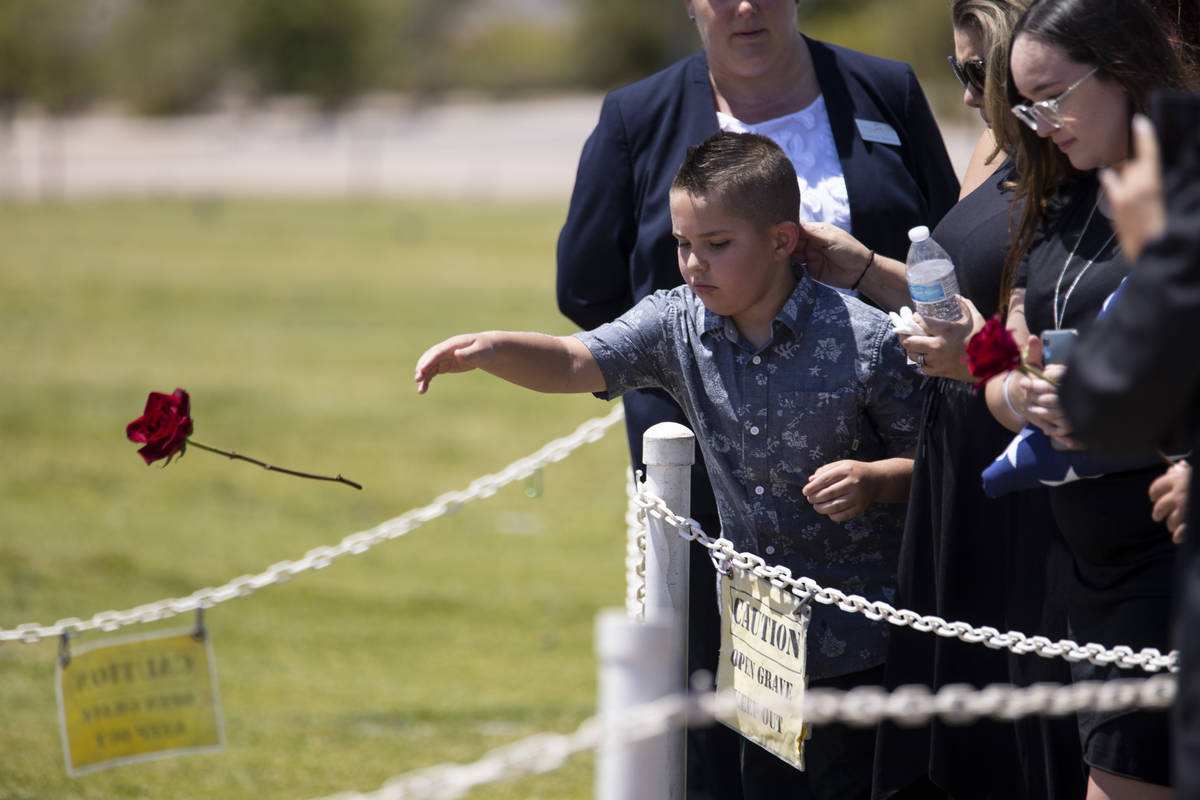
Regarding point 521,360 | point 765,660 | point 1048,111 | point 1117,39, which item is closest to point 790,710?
point 765,660

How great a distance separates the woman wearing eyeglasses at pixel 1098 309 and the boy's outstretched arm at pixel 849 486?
366mm

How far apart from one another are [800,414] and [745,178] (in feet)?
1.64

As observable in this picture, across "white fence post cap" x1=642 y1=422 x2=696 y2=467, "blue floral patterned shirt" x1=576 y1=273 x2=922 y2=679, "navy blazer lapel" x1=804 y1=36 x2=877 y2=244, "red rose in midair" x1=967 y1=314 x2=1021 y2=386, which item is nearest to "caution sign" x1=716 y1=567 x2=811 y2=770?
"blue floral patterned shirt" x1=576 y1=273 x2=922 y2=679

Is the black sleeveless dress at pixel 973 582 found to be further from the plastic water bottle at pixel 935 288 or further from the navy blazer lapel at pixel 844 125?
the navy blazer lapel at pixel 844 125

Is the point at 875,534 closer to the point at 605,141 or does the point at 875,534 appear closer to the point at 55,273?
the point at 605,141

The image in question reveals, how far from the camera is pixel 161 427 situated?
2908 millimetres

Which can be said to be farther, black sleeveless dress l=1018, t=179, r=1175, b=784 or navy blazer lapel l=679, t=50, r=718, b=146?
navy blazer lapel l=679, t=50, r=718, b=146

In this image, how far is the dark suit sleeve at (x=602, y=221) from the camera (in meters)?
3.51

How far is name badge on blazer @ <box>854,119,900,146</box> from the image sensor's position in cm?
335

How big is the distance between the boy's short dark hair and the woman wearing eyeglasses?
55cm

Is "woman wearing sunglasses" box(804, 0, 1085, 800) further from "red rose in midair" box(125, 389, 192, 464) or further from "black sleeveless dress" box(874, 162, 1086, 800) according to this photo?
"red rose in midair" box(125, 389, 192, 464)

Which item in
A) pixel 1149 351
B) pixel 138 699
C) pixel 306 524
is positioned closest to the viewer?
pixel 1149 351

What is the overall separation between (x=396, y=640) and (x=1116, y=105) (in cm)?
498

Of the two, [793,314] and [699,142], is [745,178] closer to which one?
[793,314]
